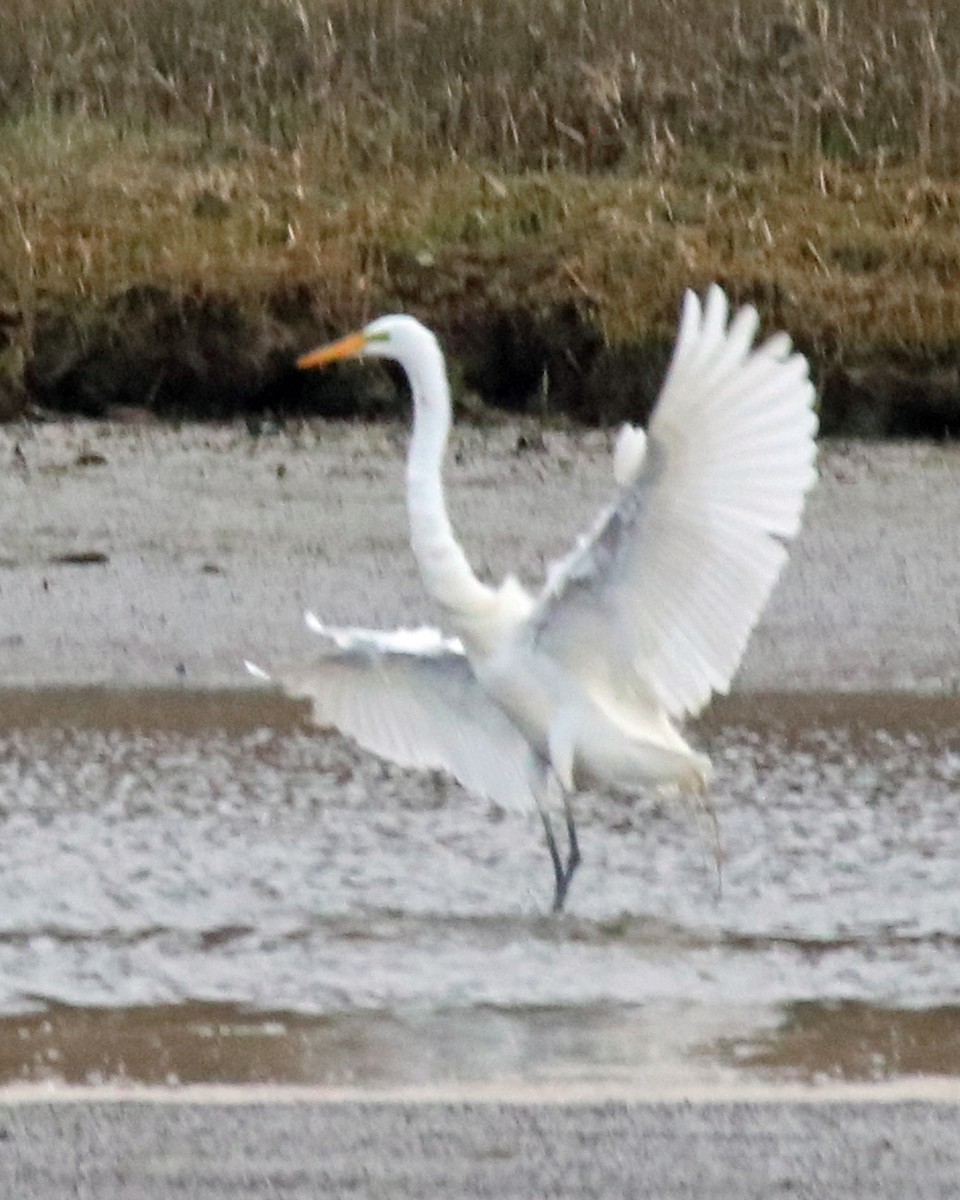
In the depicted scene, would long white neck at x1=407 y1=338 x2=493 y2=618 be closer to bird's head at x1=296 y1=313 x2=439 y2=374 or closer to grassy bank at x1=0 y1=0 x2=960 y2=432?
bird's head at x1=296 y1=313 x2=439 y2=374

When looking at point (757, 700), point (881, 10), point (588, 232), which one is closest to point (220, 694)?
point (757, 700)

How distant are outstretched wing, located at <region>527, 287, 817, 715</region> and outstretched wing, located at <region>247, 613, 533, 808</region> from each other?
1.37 feet

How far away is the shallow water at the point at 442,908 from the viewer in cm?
568

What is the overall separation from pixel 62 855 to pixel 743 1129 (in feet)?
8.93

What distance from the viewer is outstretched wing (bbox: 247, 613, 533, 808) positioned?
761 cm

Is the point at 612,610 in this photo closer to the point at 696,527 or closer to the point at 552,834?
the point at 696,527

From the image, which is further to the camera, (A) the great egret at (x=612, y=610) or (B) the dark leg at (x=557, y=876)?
(B) the dark leg at (x=557, y=876)

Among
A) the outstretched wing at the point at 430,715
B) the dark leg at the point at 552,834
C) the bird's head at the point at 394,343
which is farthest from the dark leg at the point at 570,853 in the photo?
the bird's head at the point at 394,343

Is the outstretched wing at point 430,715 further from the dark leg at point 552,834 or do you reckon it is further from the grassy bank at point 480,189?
the grassy bank at point 480,189

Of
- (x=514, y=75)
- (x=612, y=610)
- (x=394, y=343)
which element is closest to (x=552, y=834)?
(x=612, y=610)

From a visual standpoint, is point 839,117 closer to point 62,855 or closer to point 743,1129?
point 62,855

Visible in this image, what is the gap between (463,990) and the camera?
6.15 m

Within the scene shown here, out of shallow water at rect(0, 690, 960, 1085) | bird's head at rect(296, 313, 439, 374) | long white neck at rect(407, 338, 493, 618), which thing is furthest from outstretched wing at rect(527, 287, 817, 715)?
bird's head at rect(296, 313, 439, 374)

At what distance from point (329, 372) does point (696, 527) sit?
6424mm
